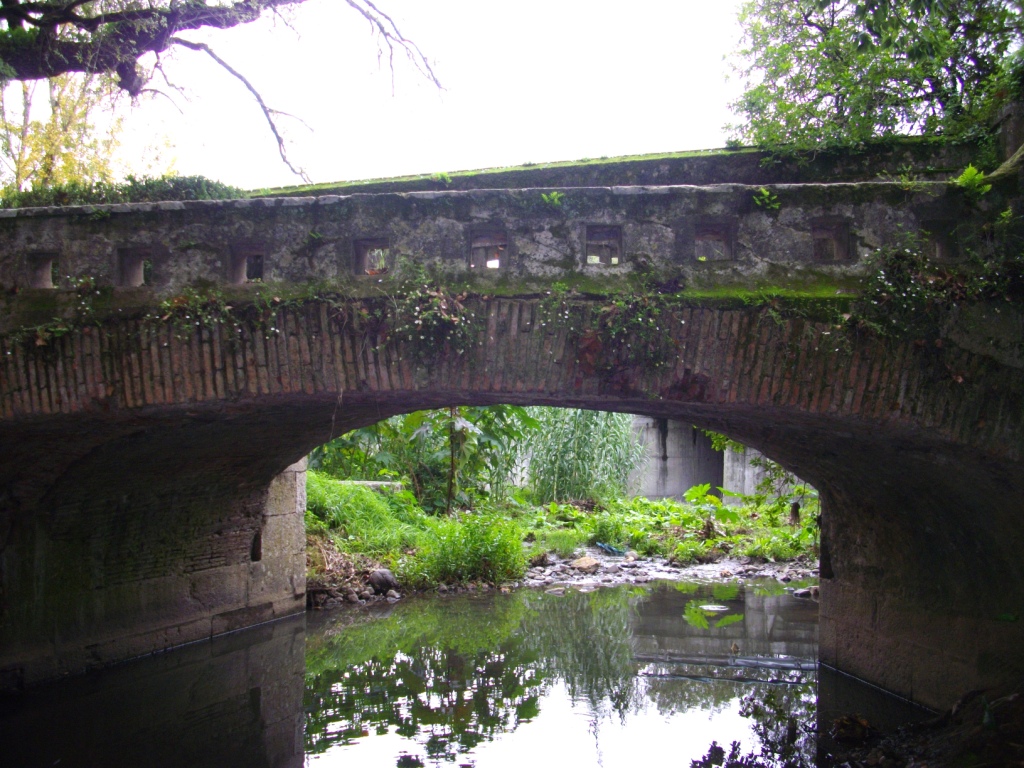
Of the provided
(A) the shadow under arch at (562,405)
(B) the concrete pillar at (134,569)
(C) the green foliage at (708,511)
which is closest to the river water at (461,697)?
(B) the concrete pillar at (134,569)

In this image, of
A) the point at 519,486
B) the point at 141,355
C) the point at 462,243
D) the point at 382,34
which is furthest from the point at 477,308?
the point at 519,486

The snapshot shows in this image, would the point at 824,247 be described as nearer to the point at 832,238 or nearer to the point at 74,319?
the point at 832,238

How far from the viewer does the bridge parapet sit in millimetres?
4363

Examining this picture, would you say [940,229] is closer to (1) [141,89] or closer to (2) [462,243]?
(2) [462,243]

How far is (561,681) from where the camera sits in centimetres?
700

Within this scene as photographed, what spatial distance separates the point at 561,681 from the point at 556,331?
3.73m

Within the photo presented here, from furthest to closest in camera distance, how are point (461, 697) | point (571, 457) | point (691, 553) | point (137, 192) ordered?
point (571, 457)
point (691, 553)
point (461, 697)
point (137, 192)

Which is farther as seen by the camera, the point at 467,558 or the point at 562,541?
the point at 562,541

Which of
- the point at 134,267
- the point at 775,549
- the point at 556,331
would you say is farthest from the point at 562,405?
the point at 775,549

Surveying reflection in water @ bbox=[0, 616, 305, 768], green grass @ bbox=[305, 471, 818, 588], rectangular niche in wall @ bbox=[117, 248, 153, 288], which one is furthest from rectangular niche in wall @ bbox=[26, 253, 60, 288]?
green grass @ bbox=[305, 471, 818, 588]

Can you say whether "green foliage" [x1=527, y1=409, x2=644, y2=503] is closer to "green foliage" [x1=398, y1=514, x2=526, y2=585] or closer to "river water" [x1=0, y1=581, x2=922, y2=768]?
"green foliage" [x1=398, y1=514, x2=526, y2=585]

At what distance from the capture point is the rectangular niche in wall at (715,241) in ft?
14.6

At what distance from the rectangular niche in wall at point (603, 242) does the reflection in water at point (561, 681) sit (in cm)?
294

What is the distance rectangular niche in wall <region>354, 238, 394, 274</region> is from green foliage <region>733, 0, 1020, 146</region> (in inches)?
95.1
